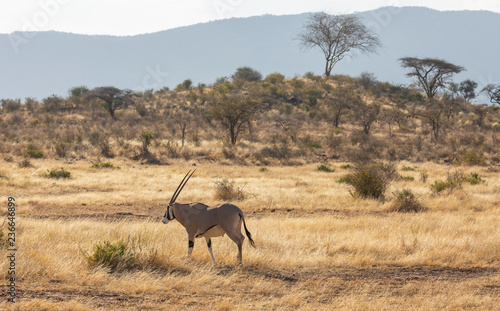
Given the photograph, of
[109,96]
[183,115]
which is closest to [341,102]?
[183,115]

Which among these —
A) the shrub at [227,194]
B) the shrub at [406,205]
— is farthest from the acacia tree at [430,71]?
the shrub at [227,194]

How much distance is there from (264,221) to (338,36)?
5883cm

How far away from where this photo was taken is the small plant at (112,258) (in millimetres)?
6865

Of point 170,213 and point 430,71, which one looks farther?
point 430,71

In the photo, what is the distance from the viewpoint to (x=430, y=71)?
57.9 meters

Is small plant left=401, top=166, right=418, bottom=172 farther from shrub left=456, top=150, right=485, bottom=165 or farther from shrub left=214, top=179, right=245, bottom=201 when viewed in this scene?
shrub left=214, top=179, right=245, bottom=201

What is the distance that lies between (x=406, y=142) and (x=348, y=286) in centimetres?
3368

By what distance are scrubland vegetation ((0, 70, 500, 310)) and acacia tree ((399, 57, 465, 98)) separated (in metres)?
16.5

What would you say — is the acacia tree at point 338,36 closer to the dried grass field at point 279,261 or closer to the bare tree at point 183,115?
the bare tree at point 183,115

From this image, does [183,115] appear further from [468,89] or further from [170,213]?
[468,89]

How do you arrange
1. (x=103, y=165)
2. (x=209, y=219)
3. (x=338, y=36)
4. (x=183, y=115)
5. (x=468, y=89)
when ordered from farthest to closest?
(x=468, y=89)
(x=338, y=36)
(x=183, y=115)
(x=103, y=165)
(x=209, y=219)

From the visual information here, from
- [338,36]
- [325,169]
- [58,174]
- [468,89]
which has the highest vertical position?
[338,36]

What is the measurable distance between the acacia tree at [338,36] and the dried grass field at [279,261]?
53759 mm

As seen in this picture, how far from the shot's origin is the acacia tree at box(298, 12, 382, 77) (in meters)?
65.9
